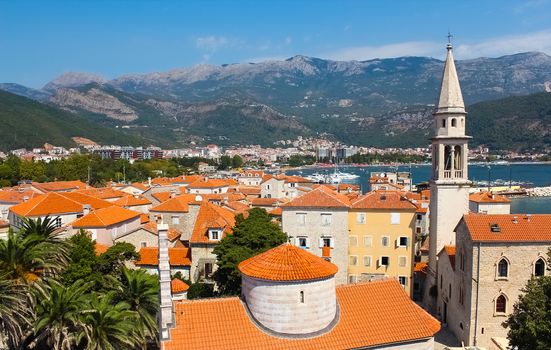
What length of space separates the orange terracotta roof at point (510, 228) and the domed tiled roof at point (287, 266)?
1338 centimetres

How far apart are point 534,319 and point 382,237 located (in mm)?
22412

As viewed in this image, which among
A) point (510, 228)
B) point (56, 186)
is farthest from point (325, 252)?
point (56, 186)

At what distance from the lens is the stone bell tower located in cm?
3444

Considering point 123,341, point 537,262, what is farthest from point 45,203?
point 537,262

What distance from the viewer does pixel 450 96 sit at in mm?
34656

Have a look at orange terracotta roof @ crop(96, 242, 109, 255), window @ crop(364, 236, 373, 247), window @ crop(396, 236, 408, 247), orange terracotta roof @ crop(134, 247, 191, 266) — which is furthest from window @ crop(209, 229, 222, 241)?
window @ crop(396, 236, 408, 247)

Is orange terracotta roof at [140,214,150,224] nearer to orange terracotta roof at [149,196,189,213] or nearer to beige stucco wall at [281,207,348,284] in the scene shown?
orange terracotta roof at [149,196,189,213]

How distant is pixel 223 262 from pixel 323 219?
1065 cm

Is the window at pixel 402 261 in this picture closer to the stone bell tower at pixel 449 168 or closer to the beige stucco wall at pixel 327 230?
the stone bell tower at pixel 449 168

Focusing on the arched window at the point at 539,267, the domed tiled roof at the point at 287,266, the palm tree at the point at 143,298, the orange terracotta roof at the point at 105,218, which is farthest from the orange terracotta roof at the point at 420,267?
the orange terracotta roof at the point at 105,218

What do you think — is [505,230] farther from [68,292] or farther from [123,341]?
[68,292]

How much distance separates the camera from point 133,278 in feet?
75.9

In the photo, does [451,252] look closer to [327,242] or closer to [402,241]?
[402,241]

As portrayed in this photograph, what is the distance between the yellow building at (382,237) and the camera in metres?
39.2
